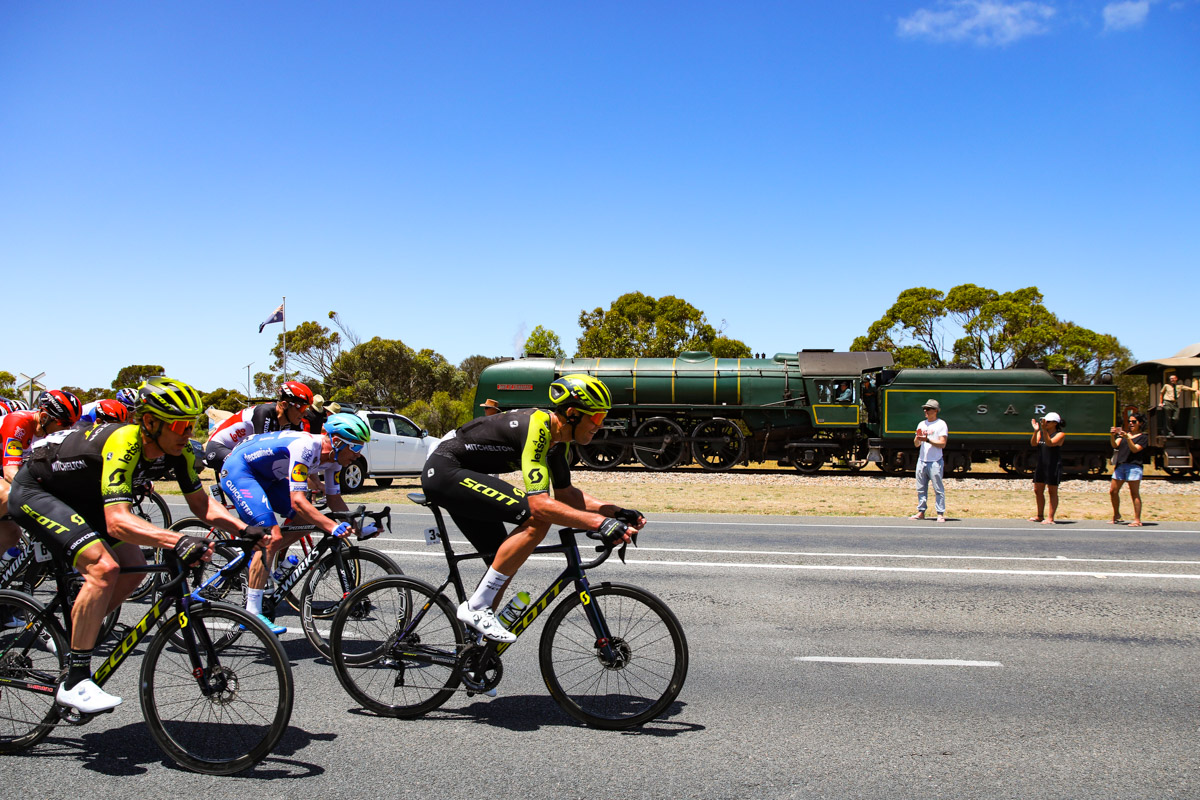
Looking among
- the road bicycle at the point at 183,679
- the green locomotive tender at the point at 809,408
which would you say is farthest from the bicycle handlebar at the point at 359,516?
the green locomotive tender at the point at 809,408

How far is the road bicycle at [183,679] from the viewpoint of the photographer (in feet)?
12.4

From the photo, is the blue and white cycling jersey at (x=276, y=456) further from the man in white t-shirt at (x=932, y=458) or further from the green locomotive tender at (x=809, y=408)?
the green locomotive tender at (x=809, y=408)

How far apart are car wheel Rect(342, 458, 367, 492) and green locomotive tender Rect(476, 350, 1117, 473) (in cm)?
647

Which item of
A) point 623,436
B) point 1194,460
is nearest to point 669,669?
point 623,436

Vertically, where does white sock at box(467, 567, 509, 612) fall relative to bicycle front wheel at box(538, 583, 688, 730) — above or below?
above

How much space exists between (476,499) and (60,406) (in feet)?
16.3

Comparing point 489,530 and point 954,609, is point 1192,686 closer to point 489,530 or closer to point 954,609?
point 954,609

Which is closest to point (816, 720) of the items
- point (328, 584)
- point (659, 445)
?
point (328, 584)

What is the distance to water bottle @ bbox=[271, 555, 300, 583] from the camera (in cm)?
564

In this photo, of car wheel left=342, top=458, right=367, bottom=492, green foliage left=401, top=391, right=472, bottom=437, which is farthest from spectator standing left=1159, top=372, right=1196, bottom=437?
green foliage left=401, top=391, right=472, bottom=437

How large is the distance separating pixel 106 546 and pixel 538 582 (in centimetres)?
423

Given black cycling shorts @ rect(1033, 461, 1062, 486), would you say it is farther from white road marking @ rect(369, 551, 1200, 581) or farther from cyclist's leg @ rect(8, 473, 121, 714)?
cyclist's leg @ rect(8, 473, 121, 714)

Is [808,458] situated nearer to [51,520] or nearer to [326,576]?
[326,576]

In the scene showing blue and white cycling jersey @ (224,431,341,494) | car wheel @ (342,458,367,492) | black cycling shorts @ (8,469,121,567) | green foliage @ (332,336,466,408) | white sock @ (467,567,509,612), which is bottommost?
car wheel @ (342,458,367,492)
